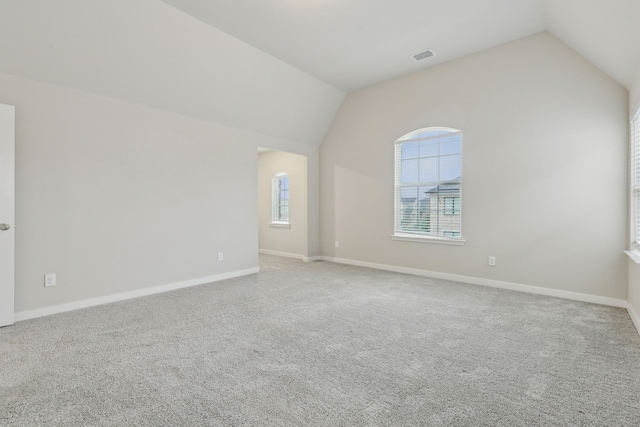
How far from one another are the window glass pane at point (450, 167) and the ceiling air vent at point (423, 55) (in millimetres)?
1459

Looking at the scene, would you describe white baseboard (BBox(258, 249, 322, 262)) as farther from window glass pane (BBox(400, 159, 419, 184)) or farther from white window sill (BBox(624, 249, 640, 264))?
white window sill (BBox(624, 249, 640, 264))

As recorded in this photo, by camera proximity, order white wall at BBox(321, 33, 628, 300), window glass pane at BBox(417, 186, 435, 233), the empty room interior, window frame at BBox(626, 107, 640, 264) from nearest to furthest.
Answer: the empty room interior, window frame at BBox(626, 107, 640, 264), white wall at BBox(321, 33, 628, 300), window glass pane at BBox(417, 186, 435, 233)

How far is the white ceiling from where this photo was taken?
287 centimetres

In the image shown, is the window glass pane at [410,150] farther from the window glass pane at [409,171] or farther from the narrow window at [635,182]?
the narrow window at [635,182]

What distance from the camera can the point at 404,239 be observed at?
16.9ft

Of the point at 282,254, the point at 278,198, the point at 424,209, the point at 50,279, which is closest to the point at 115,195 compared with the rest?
the point at 50,279

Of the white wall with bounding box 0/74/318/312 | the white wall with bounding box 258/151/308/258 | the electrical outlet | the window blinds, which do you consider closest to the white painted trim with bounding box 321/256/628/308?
the window blinds

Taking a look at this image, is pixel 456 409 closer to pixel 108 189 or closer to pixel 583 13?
pixel 583 13

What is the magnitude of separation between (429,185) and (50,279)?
4.98 metres

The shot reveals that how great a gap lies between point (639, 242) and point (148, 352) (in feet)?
14.9

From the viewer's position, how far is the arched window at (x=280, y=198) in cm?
732

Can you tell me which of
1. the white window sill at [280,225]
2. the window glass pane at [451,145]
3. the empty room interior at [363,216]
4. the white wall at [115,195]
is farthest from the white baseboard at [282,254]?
the window glass pane at [451,145]

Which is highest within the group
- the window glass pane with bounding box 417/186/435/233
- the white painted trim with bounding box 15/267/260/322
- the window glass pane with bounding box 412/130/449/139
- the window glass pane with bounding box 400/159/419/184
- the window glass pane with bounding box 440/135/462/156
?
the window glass pane with bounding box 412/130/449/139

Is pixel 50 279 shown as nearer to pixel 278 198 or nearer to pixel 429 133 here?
pixel 278 198
